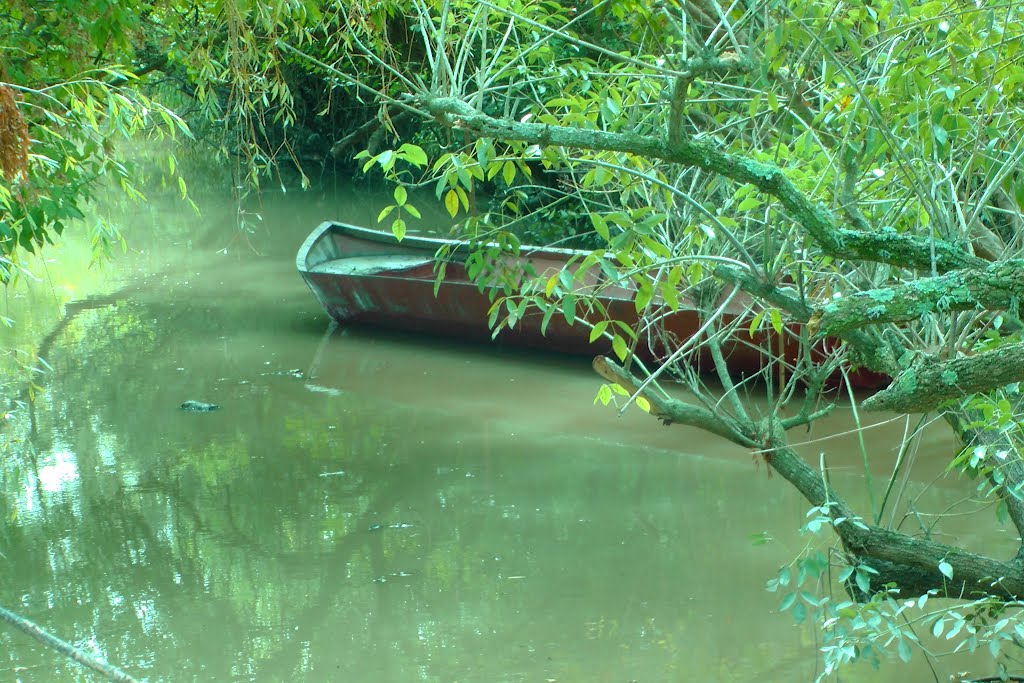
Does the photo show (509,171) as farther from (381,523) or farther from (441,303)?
(441,303)

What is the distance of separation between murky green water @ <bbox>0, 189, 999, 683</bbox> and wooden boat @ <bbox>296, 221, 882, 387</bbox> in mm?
242

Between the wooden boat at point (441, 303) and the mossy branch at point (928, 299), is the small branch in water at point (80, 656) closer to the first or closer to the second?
the mossy branch at point (928, 299)

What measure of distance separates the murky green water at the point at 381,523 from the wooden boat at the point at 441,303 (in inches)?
9.5

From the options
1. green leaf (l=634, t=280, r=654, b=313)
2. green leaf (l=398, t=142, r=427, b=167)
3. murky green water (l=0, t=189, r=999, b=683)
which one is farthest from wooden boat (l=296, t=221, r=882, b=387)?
green leaf (l=398, t=142, r=427, b=167)

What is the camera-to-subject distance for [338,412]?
24.1 feet

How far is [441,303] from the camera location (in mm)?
8445

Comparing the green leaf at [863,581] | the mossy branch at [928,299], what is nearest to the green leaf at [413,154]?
the mossy branch at [928,299]

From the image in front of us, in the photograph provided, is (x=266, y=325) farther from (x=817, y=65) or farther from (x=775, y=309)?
(x=775, y=309)

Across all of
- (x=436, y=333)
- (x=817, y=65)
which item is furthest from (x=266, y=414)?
(x=817, y=65)

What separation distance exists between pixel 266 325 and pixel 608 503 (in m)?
4.89

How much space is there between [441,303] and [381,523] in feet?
10.4

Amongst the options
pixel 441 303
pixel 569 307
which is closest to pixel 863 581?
pixel 569 307

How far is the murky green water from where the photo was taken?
14.1ft

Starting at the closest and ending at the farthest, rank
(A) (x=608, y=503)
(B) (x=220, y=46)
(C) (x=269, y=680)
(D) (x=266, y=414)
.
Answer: (C) (x=269, y=680)
(A) (x=608, y=503)
(D) (x=266, y=414)
(B) (x=220, y=46)
